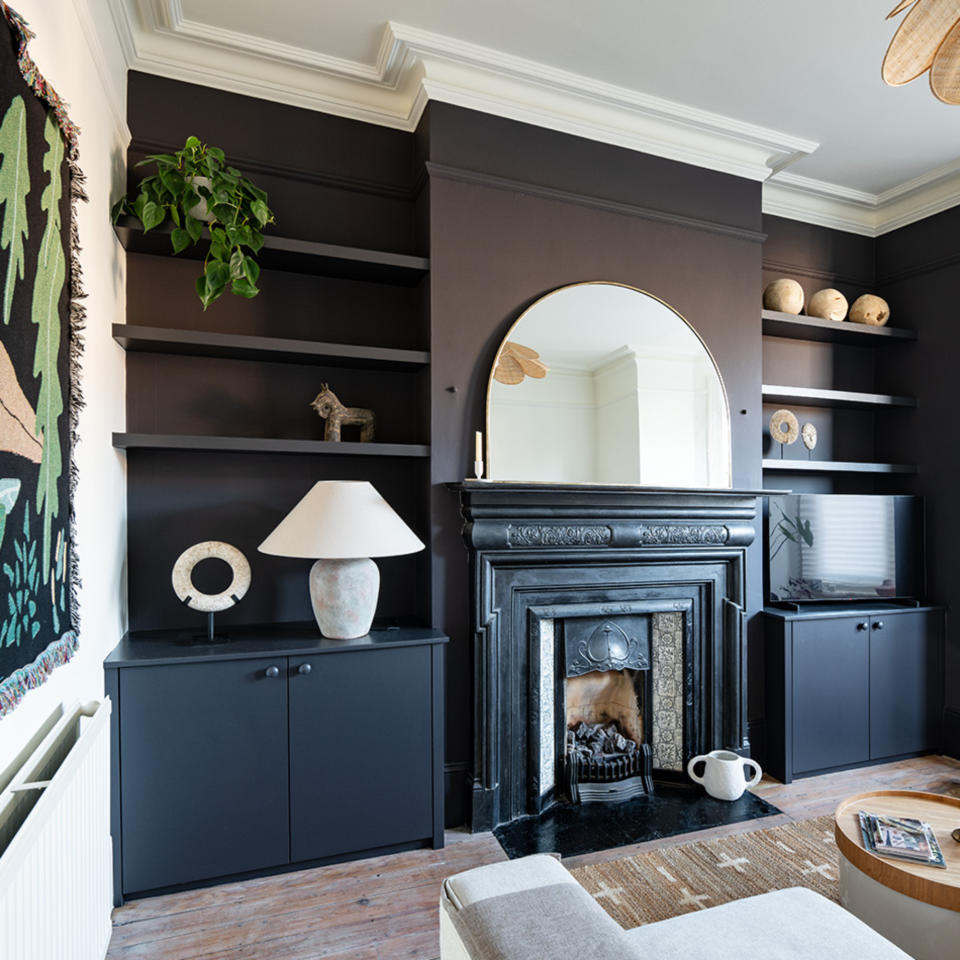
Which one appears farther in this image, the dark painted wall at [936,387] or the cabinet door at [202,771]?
the dark painted wall at [936,387]

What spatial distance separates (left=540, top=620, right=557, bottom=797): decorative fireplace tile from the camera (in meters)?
2.62

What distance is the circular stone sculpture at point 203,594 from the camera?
2.19 meters

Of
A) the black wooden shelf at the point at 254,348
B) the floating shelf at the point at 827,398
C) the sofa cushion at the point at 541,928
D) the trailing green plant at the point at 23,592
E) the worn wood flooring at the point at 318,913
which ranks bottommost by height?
the worn wood flooring at the point at 318,913

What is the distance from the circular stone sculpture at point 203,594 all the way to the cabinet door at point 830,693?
240 cm

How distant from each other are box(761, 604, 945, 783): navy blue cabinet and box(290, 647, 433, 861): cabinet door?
1712mm

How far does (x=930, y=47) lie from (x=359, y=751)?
247 centimetres

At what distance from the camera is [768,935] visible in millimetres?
1281

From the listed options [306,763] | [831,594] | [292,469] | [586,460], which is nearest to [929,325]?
[831,594]

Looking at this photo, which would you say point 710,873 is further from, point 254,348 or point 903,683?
point 254,348

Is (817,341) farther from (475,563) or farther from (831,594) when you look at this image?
(475,563)

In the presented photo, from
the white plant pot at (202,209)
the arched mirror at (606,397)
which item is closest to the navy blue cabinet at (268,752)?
the arched mirror at (606,397)

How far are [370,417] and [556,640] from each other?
1183 millimetres

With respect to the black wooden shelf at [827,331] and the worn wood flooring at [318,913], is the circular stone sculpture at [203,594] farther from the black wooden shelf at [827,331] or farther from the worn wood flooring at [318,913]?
the black wooden shelf at [827,331]

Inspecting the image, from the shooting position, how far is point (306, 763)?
216 centimetres
